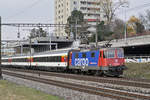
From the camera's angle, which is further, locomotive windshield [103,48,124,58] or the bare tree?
the bare tree

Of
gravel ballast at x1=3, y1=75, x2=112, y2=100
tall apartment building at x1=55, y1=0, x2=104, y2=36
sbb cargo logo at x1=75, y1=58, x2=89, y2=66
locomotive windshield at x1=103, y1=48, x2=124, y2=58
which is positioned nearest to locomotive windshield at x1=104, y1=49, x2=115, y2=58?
locomotive windshield at x1=103, y1=48, x2=124, y2=58

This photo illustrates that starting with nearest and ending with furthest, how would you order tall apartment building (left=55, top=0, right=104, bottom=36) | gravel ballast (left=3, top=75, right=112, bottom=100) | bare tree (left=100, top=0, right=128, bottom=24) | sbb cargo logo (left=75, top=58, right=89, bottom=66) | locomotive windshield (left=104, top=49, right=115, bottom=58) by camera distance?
gravel ballast (left=3, top=75, right=112, bottom=100) → locomotive windshield (left=104, top=49, right=115, bottom=58) → sbb cargo logo (left=75, top=58, right=89, bottom=66) → bare tree (left=100, top=0, right=128, bottom=24) → tall apartment building (left=55, top=0, right=104, bottom=36)

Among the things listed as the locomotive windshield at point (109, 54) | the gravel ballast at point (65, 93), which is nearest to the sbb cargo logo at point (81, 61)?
the locomotive windshield at point (109, 54)

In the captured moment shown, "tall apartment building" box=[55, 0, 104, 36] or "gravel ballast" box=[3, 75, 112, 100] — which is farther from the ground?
"tall apartment building" box=[55, 0, 104, 36]

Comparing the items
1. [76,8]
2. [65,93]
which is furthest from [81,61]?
[76,8]

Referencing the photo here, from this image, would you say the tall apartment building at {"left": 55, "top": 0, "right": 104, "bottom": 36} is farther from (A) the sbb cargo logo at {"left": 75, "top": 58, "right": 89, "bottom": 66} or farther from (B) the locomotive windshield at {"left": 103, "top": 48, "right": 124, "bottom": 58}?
(B) the locomotive windshield at {"left": 103, "top": 48, "right": 124, "bottom": 58}

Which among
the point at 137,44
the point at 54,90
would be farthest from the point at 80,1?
the point at 54,90

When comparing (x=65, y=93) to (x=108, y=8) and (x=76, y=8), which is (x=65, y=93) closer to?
(x=108, y=8)

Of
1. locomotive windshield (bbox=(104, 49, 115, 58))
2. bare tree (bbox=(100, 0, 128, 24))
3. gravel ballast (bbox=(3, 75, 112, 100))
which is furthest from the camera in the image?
bare tree (bbox=(100, 0, 128, 24))

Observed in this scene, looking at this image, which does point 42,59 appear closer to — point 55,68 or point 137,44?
point 55,68

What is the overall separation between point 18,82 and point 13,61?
33.2 meters

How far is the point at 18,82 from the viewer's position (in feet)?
83.6

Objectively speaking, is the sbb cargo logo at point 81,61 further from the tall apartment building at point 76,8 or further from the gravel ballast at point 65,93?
the tall apartment building at point 76,8

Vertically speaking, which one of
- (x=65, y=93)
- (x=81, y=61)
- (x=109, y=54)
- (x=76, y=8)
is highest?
(x=76, y=8)
